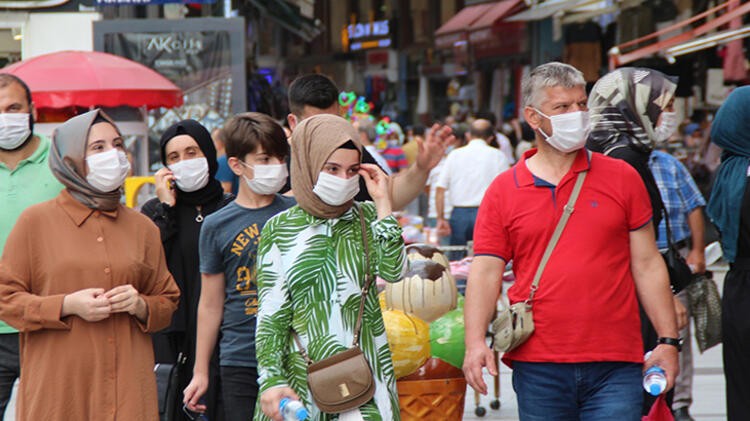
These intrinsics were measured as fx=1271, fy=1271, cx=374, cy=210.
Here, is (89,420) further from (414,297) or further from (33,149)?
(414,297)

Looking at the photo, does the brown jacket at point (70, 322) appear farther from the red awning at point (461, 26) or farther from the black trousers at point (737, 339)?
the red awning at point (461, 26)

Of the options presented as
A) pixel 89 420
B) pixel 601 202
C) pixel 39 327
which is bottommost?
pixel 89 420

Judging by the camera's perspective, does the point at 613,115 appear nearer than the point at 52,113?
Yes

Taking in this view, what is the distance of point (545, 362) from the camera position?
14.6 ft

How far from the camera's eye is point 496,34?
2666 centimetres

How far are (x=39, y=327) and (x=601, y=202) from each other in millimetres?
2068

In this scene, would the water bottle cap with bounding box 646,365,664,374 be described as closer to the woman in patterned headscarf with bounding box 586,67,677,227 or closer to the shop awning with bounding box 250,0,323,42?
the woman in patterned headscarf with bounding box 586,67,677,227

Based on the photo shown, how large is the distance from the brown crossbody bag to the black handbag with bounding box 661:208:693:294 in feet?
7.81

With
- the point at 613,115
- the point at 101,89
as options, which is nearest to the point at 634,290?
the point at 613,115

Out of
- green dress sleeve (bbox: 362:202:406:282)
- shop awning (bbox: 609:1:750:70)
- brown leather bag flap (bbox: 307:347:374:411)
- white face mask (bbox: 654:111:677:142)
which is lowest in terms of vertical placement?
brown leather bag flap (bbox: 307:347:374:411)

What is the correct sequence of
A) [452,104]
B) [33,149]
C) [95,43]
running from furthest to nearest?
[452,104], [95,43], [33,149]

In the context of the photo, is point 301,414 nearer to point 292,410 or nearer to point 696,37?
point 292,410

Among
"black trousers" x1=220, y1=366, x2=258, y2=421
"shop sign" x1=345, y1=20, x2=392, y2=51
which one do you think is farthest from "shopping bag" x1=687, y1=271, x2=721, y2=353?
"shop sign" x1=345, y1=20, x2=392, y2=51

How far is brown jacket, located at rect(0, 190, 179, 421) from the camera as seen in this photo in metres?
4.65
